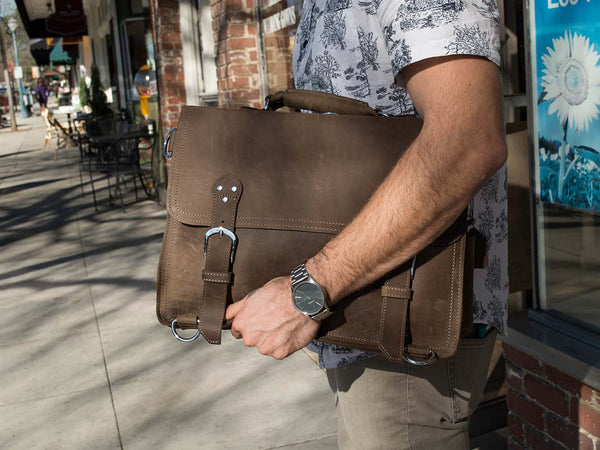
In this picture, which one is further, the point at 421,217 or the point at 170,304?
the point at 170,304

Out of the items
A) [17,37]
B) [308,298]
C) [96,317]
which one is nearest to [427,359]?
[308,298]

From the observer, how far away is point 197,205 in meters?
1.46

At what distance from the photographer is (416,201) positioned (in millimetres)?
1243

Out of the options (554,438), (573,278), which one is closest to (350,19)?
(573,278)

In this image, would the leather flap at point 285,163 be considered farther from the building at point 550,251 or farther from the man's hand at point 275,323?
the building at point 550,251

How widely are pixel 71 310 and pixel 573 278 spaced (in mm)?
3828

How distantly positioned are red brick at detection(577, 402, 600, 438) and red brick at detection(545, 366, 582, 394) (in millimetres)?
57

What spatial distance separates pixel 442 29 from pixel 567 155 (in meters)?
1.43

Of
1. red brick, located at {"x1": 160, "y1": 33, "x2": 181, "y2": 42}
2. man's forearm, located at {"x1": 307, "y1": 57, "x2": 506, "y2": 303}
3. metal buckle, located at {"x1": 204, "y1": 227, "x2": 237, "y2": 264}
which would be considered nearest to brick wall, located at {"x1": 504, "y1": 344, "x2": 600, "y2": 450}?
man's forearm, located at {"x1": 307, "y1": 57, "x2": 506, "y2": 303}

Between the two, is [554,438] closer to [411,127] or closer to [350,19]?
[411,127]

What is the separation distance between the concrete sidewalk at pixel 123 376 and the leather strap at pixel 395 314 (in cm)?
209

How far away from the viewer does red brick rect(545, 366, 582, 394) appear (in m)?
2.42

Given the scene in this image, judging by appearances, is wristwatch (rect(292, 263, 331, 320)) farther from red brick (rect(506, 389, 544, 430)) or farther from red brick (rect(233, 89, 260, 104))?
red brick (rect(233, 89, 260, 104))

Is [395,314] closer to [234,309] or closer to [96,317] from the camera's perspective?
[234,309]
